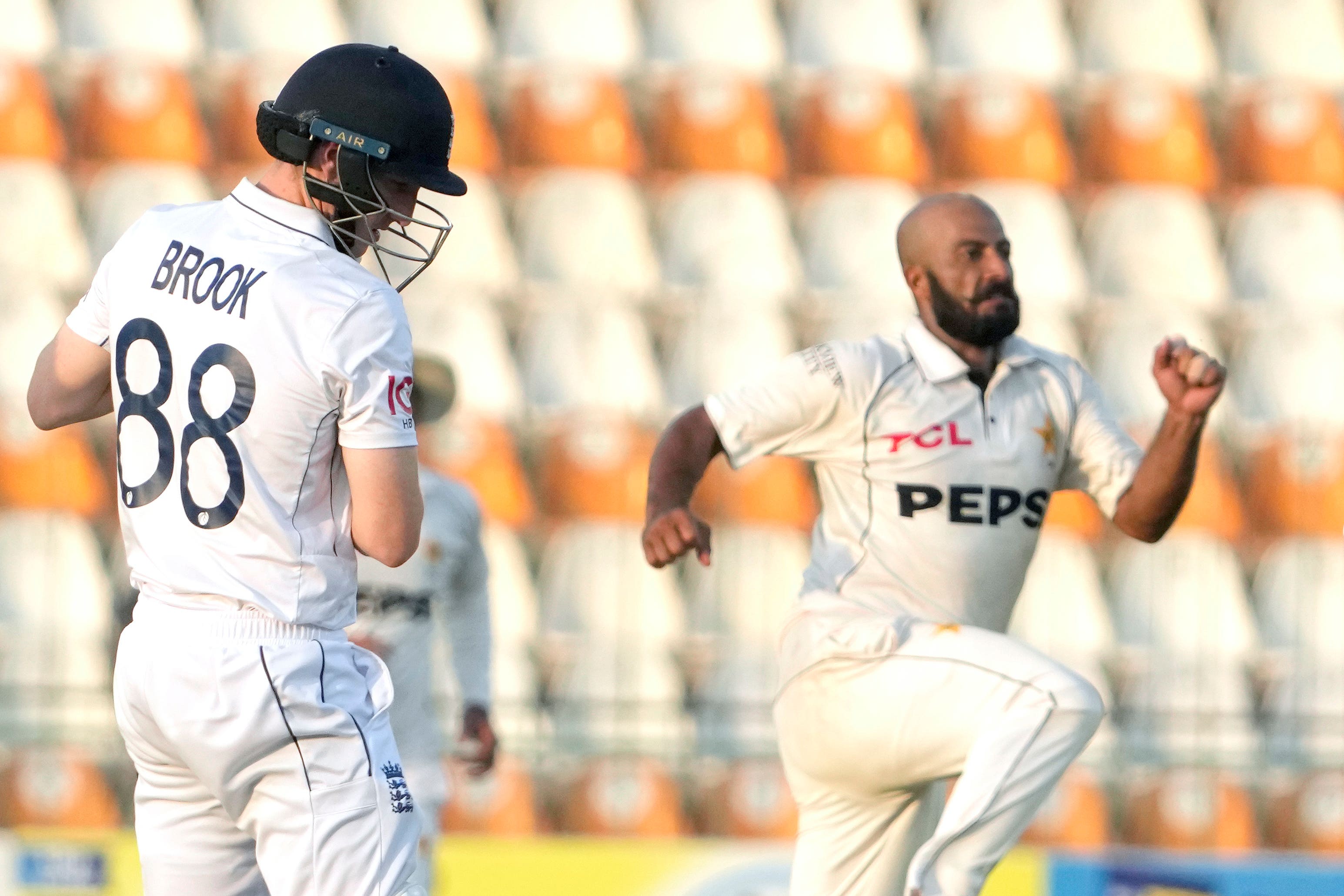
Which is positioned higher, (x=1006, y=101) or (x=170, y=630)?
(x=1006, y=101)

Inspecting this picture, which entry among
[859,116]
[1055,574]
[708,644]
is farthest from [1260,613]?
[859,116]

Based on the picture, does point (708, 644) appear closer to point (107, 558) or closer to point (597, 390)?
point (597, 390)

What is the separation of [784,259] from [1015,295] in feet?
17.5

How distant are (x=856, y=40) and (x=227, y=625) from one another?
8060 millimetres

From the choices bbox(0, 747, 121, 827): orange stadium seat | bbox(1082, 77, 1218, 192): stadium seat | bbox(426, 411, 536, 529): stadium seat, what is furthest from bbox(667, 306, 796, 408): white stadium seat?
bbox(0, 747, 121, 827): orange stadium seat

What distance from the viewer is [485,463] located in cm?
848

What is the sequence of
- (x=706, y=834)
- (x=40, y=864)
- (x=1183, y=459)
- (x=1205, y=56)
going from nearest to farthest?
(x=1183, y=459), (x=40, y=864), (x=706, y=834), (x=1205, y=56)

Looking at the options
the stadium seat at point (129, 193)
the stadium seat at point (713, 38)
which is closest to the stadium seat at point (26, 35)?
the stadium seat at point (129, 193)

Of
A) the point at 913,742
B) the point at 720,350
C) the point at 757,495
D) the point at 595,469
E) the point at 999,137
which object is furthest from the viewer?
the point at 999,137

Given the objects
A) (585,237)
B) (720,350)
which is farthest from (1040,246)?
(585,237)

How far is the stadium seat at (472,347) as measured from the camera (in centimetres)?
874

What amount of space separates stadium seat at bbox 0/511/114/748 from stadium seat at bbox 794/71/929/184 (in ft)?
14.7

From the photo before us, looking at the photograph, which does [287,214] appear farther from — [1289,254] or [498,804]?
[1289,254]

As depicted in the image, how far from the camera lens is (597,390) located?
29.0 ft
